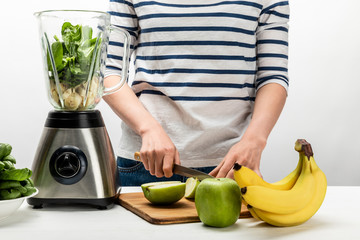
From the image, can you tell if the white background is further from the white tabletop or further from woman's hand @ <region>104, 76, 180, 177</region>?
the white tabletop

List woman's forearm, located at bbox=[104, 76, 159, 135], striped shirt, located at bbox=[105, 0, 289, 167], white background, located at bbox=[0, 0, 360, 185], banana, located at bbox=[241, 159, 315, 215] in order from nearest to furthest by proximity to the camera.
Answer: banana, located at bbox=[241, 159, 315, 215]
woman's forearm, located at bbox=[104, 76, 159, 135]
striped shirt, located at bbox=[105, 0, 289, 167]
white background, located at bbox=[0, 0, 360, 185]

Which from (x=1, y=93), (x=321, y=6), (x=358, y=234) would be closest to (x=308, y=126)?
(x=321, y=6)

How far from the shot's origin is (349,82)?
2.56 meters

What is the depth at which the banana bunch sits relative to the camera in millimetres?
819

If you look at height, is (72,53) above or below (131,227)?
above

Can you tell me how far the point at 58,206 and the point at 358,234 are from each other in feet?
1.94

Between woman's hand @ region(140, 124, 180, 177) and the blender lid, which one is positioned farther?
woman's hand @ region(140, 124, 180, 177)

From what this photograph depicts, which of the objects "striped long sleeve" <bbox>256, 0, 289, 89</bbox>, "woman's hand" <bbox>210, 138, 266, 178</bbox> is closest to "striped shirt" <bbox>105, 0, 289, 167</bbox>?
"striped long sleeve" <bbox>256, 0, 289, 89</bbox>

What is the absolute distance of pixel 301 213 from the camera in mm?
870

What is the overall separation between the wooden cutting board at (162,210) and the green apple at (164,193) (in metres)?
0.01

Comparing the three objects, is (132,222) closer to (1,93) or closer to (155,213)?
(155,213)

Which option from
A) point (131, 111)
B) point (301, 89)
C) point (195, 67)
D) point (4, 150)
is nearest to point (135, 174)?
point (131, 111)

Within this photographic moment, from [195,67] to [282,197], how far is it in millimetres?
611

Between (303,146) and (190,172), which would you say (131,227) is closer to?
(190,172)
